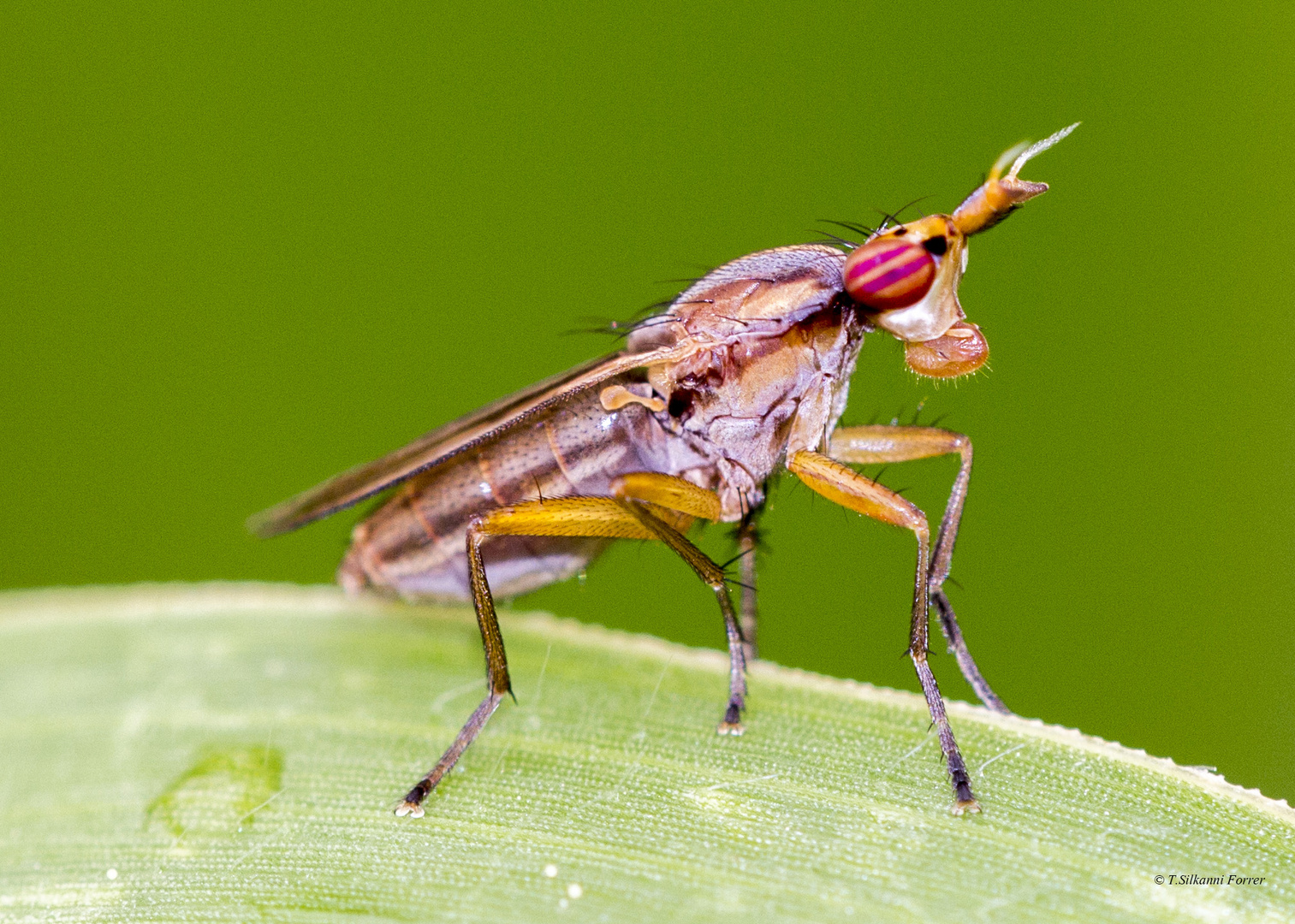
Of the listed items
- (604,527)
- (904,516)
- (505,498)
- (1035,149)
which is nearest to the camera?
(1035,149)

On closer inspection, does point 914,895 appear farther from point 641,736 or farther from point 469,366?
point 469,366

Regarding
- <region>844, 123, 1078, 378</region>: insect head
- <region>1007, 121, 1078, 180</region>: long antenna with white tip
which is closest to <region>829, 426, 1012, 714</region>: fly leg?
<region>844, 123, 1078, 378</region>: insect head

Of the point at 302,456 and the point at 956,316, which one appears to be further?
the point at 302,456

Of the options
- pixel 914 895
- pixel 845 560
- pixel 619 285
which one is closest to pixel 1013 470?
pixel 845 560

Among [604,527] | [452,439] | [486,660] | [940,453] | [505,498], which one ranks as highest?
[940,453]

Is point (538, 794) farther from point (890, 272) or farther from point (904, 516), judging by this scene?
point (890, 272)

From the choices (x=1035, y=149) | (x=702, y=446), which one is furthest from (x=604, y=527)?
(x=1035, y=149)
